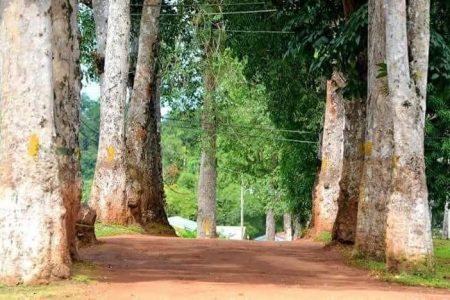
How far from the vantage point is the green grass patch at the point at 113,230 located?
2021 centimetres

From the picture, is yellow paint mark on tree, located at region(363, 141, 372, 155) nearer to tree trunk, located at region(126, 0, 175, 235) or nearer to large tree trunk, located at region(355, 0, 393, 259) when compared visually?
large tree trunk, located at region(355, 0, 393, 259)

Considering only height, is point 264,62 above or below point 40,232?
above

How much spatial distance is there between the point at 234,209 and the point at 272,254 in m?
64.2

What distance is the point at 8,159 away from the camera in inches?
394

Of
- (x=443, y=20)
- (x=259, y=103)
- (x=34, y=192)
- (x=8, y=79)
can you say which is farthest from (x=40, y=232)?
(x=259, y=103)

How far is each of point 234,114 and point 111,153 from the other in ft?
54.0

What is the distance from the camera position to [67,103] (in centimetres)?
1300

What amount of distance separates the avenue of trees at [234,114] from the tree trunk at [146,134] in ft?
0.14

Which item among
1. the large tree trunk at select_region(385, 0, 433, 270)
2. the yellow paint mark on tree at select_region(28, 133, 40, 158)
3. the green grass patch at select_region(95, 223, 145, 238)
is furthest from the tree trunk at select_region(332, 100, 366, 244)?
the yellow paint mark on tree at select_region(28, 133, 40, 158)

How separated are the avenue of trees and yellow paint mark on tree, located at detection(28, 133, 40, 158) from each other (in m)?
0.01

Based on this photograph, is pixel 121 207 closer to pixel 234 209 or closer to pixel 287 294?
pixel 287 294

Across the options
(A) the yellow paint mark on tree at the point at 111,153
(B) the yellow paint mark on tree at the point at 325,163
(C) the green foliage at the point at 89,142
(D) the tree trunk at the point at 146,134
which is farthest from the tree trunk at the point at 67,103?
(C) the green foliage at the point at 89,142

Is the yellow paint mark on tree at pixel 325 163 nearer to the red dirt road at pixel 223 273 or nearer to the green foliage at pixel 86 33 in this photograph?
the red dirt road at pixel 223 273

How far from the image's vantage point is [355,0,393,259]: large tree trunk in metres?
14.3
